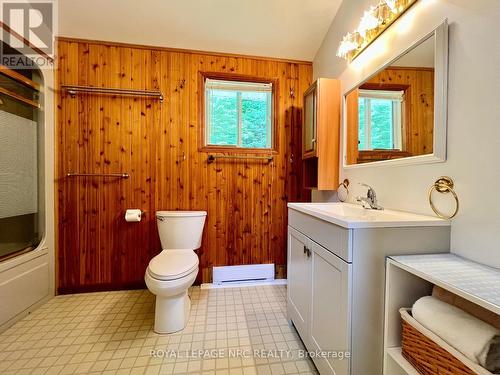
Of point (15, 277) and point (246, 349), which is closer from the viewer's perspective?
point (246, 349)

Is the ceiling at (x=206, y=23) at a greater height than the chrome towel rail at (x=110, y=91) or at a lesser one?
greater

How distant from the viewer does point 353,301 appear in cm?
97

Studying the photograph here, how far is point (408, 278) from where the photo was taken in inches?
38.0

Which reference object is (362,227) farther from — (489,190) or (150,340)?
(150,340)

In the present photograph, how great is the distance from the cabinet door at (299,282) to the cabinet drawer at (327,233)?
0.08m

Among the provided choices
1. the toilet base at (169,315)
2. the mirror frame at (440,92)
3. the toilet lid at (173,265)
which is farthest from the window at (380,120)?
the toilet base at (169,315)

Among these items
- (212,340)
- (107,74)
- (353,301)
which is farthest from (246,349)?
(107,74)

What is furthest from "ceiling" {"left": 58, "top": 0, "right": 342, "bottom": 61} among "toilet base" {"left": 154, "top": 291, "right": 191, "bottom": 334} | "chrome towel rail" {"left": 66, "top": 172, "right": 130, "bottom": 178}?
"toilet base" {"left": 154, "top": 291, "right": 191, "bottom": 334}

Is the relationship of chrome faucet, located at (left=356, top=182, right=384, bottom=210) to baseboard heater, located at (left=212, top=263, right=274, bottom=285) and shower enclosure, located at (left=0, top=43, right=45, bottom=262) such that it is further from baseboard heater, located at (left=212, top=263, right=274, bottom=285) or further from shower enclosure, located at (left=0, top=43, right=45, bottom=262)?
shower enclosure, located at (left=0, top=43, right=45, bottom=262)

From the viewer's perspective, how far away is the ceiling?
1.91m

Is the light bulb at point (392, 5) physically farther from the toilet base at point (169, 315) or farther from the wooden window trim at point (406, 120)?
the toilet base at point (169, 315)

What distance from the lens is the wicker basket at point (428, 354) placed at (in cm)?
70

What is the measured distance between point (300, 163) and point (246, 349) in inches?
67.7

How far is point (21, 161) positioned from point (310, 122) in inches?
94.8
